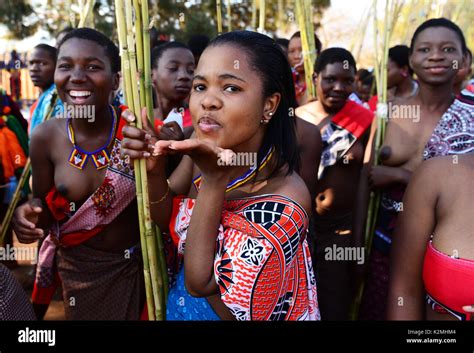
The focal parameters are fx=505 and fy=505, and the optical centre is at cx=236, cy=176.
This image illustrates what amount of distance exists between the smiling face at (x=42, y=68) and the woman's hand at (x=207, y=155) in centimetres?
321

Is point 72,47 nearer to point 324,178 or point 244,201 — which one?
point 244,201

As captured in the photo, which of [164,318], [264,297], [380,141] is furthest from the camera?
[380,141]

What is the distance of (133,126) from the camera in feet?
4.40

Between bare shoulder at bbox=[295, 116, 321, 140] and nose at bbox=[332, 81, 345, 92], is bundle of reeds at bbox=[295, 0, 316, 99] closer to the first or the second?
nose at bbox=[332, 81, 345, 92]

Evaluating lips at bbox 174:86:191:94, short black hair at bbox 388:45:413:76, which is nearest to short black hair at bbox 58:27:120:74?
lips at bbox 174:86:191:94

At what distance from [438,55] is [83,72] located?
1.56m

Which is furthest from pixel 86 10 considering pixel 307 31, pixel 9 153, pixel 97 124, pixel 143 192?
pixel 9 153

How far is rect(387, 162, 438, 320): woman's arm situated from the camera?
1.39 m

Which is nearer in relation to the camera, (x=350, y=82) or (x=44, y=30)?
(x=350, y=82)

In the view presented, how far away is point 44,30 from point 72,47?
26.8 ft

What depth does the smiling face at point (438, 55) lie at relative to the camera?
91.3 inches

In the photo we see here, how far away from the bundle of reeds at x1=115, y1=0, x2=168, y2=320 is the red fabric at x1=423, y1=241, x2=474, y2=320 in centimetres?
77

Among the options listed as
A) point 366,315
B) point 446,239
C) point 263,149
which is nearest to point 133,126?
point 263,149

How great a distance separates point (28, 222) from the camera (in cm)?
164
